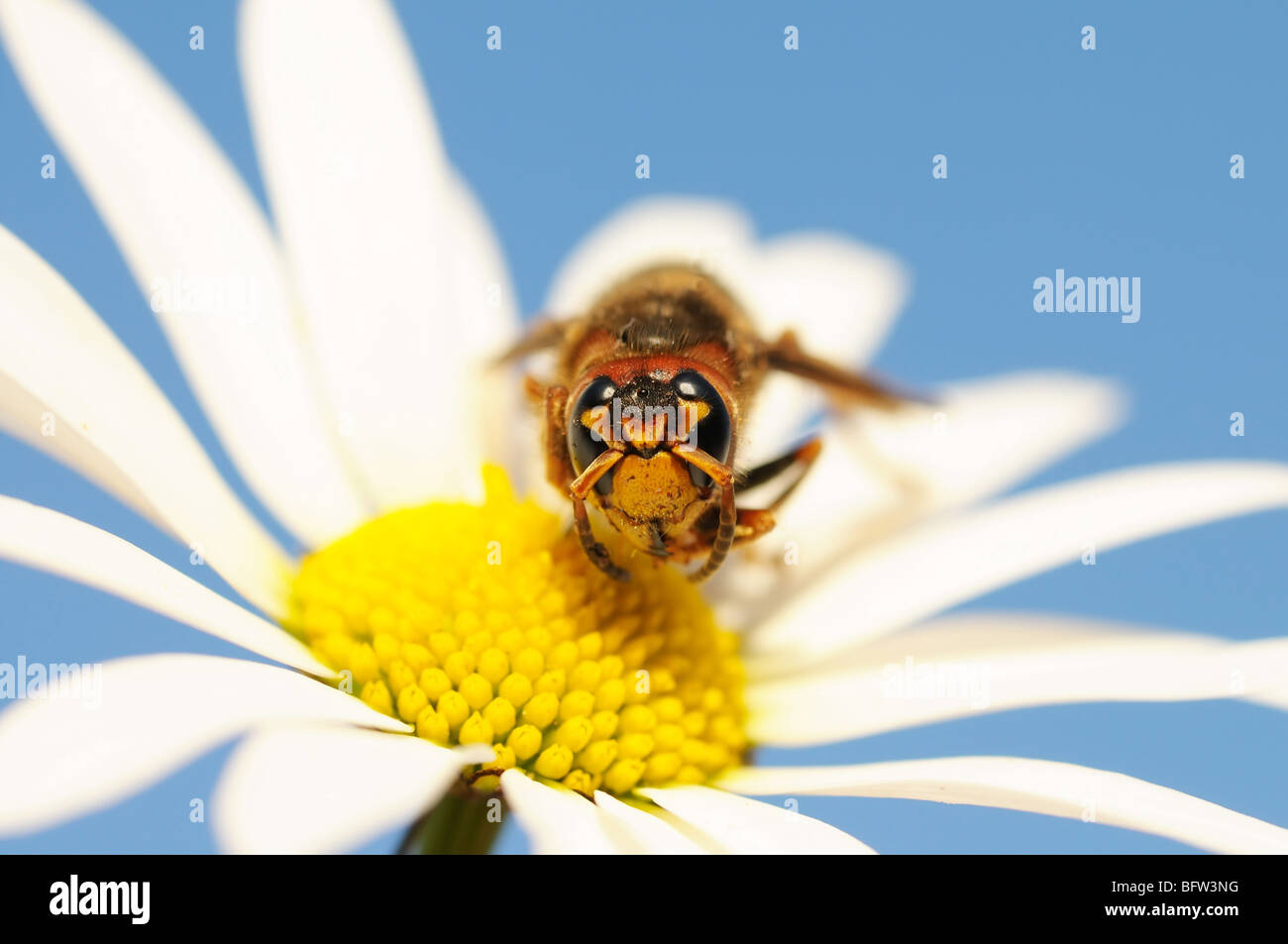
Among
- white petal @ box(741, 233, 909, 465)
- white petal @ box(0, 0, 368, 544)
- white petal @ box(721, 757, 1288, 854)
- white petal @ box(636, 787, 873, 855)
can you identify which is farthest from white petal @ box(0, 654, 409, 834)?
white petal @ box(741, 233, 909, 465)

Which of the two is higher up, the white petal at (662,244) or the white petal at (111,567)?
the white petal at (662,244)

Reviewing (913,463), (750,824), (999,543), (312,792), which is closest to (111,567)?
(312,792)

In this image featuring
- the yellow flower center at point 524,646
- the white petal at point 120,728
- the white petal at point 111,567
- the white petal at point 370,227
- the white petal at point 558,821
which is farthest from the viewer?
the white petal at point 370,227

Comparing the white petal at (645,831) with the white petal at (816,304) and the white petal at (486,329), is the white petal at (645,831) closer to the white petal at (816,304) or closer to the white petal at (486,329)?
the white petal at (486,329)

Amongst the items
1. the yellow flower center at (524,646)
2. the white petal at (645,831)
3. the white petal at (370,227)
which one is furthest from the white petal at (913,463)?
the white petal at (645,831)

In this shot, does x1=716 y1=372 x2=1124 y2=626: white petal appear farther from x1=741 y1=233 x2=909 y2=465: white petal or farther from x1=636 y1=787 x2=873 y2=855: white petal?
x1=636 y1=787 x2=873 y2=855: white petal

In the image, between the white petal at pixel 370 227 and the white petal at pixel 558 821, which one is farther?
the white petal at pixel 370 227
